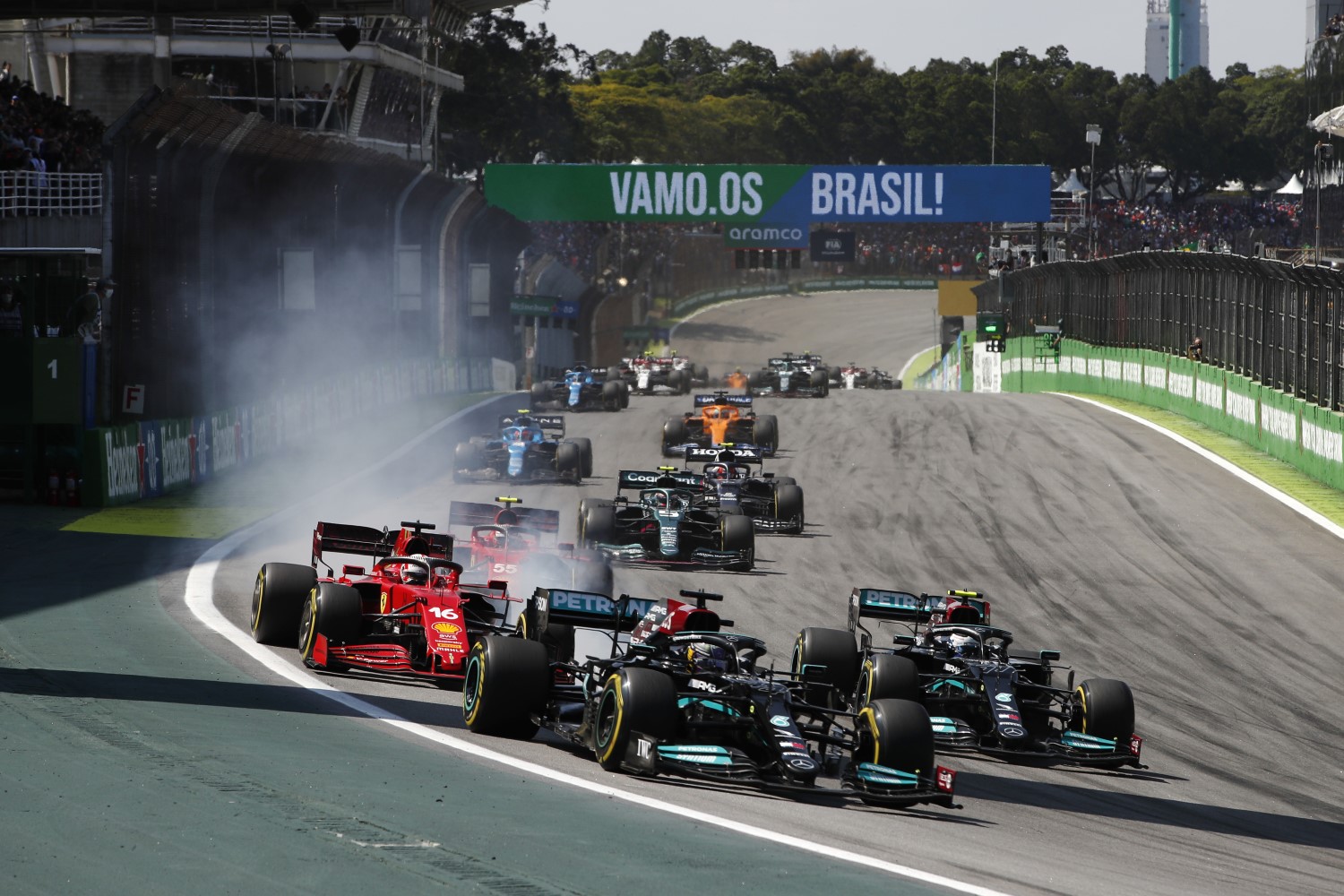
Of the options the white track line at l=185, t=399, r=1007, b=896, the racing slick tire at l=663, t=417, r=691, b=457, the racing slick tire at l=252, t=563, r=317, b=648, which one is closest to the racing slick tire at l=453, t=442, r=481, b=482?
the racing slick tire at l=663, t=417, r=691, b=457

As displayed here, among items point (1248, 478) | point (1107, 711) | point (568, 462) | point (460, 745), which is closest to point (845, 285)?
point (1248, 478)

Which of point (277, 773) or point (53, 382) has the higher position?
point (53, 382)

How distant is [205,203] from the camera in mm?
29250

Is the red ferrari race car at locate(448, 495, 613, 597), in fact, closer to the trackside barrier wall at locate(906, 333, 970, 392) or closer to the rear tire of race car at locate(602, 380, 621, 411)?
the rear tire of race car at locate(602, 380, 621, 411)

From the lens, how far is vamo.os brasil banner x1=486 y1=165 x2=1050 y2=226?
54812 mm

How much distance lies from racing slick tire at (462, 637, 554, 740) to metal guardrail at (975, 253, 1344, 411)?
63.9ft

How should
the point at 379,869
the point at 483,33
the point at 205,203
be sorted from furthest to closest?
the point at 483,33
the point at 205,203
the point at 379,869

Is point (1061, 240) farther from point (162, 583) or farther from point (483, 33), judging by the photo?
point (162, 583)

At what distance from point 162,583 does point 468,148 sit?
231 ft

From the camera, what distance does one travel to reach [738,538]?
68.6 ft

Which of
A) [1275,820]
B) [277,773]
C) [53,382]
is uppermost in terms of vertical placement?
[53,382]

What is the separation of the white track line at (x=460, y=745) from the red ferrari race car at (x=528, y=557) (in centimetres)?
262

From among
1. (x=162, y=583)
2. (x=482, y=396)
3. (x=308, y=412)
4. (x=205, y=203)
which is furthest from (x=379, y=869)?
(x=482, y=396)

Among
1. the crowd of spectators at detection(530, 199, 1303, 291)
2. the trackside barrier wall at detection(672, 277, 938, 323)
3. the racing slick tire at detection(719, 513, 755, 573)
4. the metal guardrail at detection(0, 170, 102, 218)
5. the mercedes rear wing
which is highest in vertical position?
the crowd of spectators at detection(530, 199, 1303, 291)
